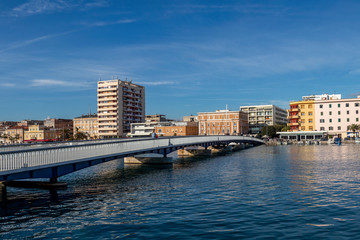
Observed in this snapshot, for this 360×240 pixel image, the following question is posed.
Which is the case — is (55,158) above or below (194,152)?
above

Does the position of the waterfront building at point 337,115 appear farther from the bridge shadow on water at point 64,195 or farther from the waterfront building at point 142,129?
the bridge shadow on water at point 64,195

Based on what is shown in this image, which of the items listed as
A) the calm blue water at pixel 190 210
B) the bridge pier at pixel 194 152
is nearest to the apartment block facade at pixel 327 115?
the bridge pier at pixel 194 152

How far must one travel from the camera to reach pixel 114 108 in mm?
178125

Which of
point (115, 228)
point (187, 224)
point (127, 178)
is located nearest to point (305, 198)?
point (187, 224)

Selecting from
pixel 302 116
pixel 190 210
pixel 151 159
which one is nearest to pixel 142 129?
pixel 302 116

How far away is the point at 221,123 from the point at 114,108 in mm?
57545

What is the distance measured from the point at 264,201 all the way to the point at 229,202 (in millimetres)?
2506

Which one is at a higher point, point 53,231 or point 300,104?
point 300,104

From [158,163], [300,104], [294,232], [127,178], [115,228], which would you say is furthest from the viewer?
[300,104]

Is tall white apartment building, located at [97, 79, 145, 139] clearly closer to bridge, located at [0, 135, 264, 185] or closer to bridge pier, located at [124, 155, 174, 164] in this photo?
bridge pier, located at [124, 155, 174, 164]

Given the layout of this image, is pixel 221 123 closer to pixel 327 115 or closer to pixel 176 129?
pixel 176 129

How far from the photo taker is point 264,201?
77.5 feet

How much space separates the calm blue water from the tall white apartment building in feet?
481

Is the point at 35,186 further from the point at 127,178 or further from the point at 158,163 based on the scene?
the point at 158,163
